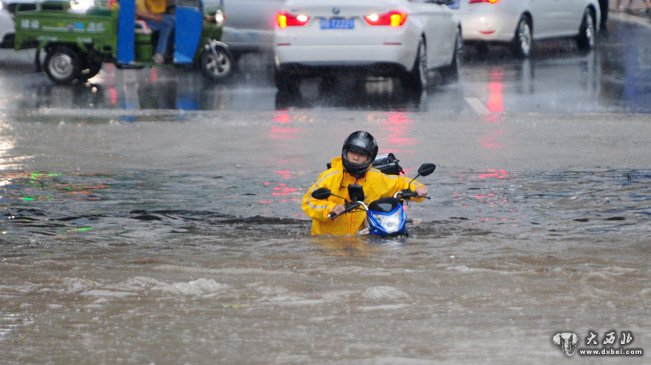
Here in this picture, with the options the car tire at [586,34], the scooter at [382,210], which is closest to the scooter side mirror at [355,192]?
the scooter at [382,210]

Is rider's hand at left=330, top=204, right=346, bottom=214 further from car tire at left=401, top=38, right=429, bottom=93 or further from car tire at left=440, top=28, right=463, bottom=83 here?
car tire at left=440, top=28, right=463, bottom=83

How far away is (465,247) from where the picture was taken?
31.6ft

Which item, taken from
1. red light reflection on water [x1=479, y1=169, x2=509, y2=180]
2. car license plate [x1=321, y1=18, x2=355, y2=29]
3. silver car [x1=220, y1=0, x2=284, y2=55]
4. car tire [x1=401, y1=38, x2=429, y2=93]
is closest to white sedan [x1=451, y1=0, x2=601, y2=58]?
silver car [x1=220, y1=0, x2=284, y2=55]

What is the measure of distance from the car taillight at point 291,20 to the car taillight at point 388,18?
2.53ft

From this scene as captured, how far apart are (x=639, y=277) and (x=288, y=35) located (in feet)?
34.3

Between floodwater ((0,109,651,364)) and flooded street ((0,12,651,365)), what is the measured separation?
22 millimetres

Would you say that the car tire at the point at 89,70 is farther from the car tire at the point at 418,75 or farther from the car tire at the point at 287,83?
the car tire at the point at 418,75

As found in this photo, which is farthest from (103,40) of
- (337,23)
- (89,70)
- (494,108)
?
(494,108)

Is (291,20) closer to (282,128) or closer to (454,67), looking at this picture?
(282,128)

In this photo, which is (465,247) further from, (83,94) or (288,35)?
(83,94)

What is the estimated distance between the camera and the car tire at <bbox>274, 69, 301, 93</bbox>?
19.1 meters

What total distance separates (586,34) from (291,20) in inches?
343

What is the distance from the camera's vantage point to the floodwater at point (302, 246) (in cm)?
699

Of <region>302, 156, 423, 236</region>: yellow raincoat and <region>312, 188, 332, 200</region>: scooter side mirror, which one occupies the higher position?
<region>312, 188, 332, 200</region>: scooter side mirror
